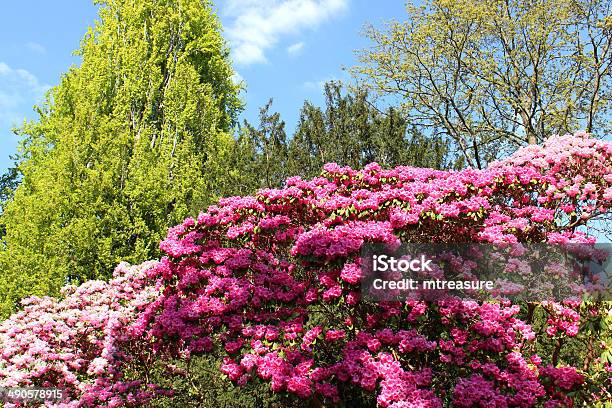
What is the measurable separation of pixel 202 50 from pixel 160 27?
138 cm

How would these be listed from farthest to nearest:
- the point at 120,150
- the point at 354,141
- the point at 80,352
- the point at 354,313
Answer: the point at 120,150 < the point at 354,141 < the point at 80,352 < the point at 354,313

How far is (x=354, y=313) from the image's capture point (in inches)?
219

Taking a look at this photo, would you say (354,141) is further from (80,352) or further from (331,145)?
(80,352)

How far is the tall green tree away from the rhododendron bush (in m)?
5.12

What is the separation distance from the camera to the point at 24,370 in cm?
700

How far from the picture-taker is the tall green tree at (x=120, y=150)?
12391 millimetres

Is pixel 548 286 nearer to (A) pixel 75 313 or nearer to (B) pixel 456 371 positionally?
(B) pixel 456 371

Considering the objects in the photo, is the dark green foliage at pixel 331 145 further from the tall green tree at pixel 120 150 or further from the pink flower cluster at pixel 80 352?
the pink flower cluster at pixel 80 352

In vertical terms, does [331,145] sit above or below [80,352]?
above

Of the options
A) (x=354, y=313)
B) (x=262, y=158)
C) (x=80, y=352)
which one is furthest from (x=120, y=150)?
(x=354, y=313)

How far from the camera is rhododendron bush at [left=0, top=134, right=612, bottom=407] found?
516 cm

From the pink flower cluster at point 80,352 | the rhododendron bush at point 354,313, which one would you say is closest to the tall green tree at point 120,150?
the pink flower cluster at point 80,352

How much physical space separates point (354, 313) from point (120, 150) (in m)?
9.41

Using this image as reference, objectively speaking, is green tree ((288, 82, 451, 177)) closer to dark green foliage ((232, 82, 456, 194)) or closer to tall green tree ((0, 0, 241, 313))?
dark green foliage ((232, 82, 456, 194))
